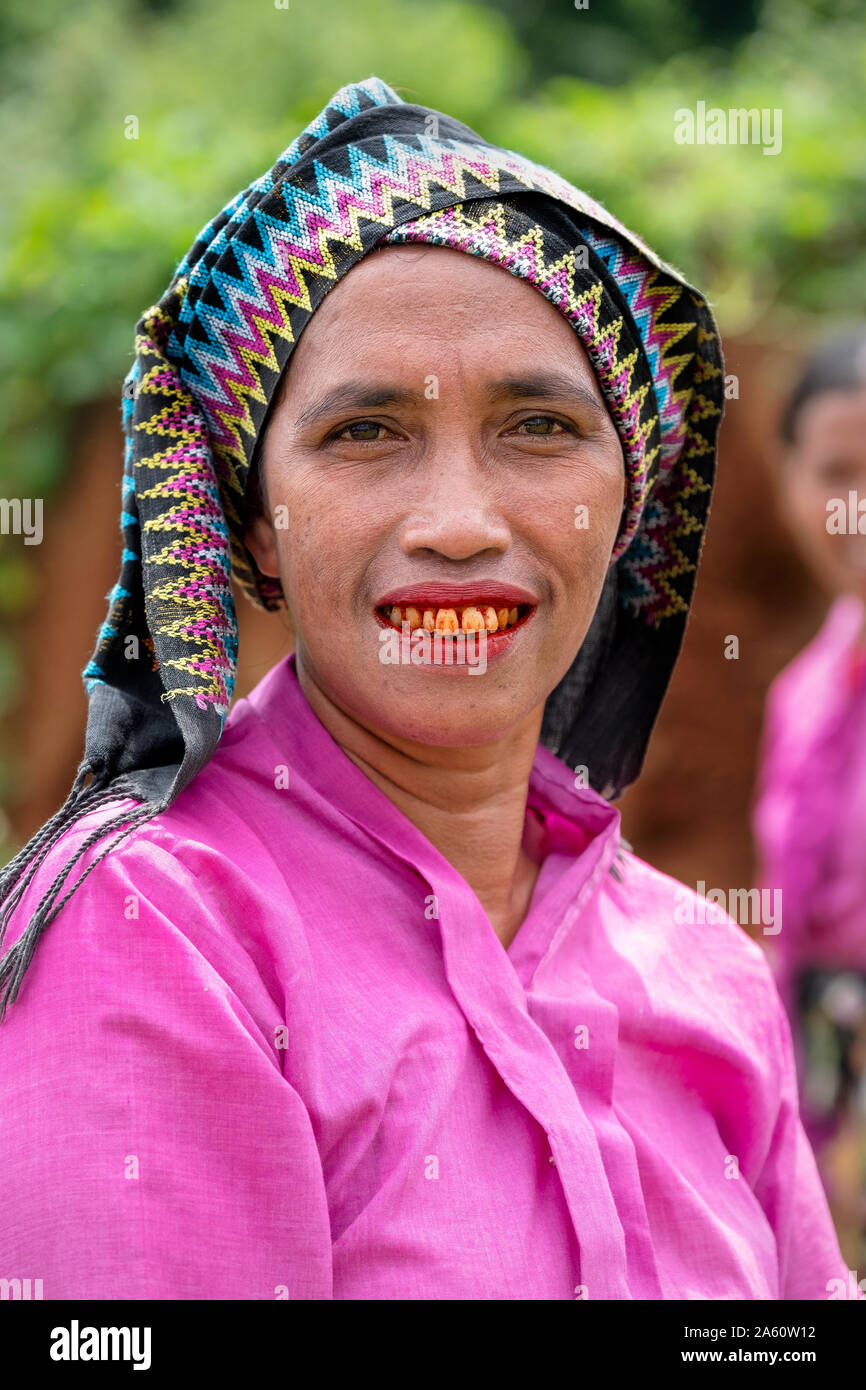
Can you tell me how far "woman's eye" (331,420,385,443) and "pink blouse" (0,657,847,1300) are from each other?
40 cm

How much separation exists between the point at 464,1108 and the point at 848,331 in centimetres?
456

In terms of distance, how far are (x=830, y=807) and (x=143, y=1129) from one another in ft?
11.7

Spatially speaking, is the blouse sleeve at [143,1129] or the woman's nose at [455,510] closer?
the blouse sleeve at [143,1129]

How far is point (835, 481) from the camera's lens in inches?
206

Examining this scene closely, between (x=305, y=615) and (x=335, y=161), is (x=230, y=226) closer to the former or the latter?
(x=335, y=161)

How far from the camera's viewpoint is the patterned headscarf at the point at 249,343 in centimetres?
188

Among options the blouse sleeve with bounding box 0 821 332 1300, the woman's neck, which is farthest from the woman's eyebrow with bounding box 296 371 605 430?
the blouse sleeve with bounding box 0 821 332 1300

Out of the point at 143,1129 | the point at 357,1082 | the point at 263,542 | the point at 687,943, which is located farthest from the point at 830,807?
the point at 143,1129

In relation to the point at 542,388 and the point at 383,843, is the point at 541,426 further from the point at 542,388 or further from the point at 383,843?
the point at 383,843

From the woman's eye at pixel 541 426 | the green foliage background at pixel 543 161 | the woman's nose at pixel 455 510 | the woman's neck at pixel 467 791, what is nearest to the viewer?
the woman's nose at pixel 455 510

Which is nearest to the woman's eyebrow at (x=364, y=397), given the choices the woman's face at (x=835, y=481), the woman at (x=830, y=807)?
the woman at (x=830, y=807)

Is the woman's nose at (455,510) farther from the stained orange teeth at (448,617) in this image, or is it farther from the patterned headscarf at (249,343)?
the patterned headscarf at (249,343)
